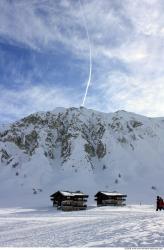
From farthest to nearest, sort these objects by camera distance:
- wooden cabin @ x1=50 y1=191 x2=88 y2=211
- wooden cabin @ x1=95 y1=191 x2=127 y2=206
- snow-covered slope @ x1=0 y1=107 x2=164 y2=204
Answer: snow-covered slope @ x1=0 y1=107 x2=164 y2=204, wooden cabin @ x1=95 y1=191 x2=127 y2=206, wooden cabin @ x1=50 y1=191 x2=88 y2=211

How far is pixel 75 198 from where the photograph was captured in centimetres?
5741

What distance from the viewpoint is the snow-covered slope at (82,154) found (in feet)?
281

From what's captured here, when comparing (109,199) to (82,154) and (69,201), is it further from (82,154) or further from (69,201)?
(82,154)

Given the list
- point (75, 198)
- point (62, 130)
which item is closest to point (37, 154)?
point (62, 130)

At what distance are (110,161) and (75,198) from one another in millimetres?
43601

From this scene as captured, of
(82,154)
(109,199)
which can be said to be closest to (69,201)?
(109,199)

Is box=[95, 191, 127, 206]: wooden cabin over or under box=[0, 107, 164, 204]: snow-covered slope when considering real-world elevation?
under

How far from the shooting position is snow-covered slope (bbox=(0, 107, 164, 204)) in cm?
8550

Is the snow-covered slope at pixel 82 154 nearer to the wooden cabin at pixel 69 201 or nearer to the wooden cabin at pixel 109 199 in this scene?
the wooden cabin at pixel 109 199

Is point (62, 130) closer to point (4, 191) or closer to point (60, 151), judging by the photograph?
point (60, 151)

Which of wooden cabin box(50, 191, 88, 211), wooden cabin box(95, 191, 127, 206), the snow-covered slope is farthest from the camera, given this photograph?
the snow-covered slope

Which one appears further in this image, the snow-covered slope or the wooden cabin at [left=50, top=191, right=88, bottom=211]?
the snow-covered slope

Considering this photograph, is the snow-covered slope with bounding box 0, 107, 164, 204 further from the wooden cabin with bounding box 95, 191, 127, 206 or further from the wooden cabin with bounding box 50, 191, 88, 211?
the wooden cabin with bounding box 50, 191, 88, 211

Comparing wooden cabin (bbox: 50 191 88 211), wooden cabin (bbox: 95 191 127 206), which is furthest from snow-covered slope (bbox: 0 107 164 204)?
wooden cabin (bbox: 50 191 88 211)
